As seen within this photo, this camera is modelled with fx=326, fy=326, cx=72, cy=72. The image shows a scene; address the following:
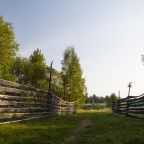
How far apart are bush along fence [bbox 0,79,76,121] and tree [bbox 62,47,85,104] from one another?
36.5 m

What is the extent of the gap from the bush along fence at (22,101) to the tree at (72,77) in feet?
120

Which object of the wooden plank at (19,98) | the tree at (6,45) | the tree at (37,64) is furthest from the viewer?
the tree at (37,64)

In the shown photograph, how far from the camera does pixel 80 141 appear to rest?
27.9 feet

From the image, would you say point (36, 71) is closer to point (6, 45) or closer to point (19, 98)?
point (6, 45)

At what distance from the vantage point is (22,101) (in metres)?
15.8

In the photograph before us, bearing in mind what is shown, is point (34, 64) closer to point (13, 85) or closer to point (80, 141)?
point (13, 85)

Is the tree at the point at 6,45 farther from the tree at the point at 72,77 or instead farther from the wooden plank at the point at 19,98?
the wooden plank at the point at 19,98

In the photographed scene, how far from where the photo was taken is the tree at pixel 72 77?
5894 centimetres

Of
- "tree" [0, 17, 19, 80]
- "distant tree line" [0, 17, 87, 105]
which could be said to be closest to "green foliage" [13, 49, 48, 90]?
"distant tree line" [0, 17, 87, 105]

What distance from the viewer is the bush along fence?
481 inches

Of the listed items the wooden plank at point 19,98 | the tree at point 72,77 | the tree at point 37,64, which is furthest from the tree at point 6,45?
the wooden plank at point 19,98

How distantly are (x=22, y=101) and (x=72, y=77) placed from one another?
43.4 m

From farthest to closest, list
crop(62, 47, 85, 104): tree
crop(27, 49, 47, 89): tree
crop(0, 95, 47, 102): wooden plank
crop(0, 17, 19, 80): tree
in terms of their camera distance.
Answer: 1. crop(27, 49, 47, 89): tree
2. crop(62, 47, 85, 104): tree
3. crop(0, 17, 19, 80): tree
4. crop(0, 95, 47, 102): wooden plank

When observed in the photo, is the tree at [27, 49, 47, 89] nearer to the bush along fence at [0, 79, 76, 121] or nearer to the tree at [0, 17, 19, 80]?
the tree at [0, 17, 19, 80]
